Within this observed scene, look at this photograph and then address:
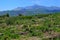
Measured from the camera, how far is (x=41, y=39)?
22.8 m

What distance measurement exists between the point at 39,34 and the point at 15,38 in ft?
9.43

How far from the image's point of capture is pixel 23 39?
23.5m

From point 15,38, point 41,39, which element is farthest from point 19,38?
point 41,39

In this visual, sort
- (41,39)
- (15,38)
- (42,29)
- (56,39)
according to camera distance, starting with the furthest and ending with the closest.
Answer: (42,29), (15,38), (41,39), (56,39)

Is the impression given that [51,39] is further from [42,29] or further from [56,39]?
[42,29]

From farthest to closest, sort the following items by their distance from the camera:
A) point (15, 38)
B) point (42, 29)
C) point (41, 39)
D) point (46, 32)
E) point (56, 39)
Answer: point (42, 29), point (46, 32), point (15, 38), point (41, 39), point (56, 39)

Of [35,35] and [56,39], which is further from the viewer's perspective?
[35,35]

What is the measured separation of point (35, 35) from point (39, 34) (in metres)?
0.44

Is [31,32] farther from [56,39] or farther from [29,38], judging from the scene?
[56,39]

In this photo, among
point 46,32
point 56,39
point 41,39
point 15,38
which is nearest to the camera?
point 56,39

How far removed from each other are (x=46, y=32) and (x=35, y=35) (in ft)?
5.65

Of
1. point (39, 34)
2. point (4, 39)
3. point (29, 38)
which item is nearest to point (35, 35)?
point (39, 34)

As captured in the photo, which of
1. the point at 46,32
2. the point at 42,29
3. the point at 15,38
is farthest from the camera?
the point at 42,29

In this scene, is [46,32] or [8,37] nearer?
[8,37]
